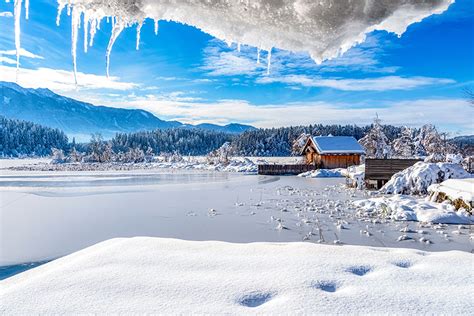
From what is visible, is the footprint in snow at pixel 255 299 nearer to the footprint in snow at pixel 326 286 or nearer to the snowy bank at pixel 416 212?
the footprint in snow at pixel 326 286

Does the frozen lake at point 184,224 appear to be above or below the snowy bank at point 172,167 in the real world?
above

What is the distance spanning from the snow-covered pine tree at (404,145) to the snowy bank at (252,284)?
153ft

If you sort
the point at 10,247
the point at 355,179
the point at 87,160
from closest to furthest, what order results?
the point at 10,247 < the point at 355,179 < the point at 87,160

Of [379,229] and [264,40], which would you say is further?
[379,229]

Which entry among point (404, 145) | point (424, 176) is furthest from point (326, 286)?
point (404, 145)

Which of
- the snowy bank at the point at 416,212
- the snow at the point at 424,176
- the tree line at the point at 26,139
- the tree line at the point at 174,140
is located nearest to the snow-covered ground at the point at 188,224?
the snowy bank at the point at 416,212

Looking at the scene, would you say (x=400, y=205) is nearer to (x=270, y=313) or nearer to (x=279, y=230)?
(x=279, y=230)

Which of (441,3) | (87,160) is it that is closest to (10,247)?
(441,3)

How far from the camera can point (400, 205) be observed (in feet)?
40.9

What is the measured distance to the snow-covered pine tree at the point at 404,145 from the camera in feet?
153

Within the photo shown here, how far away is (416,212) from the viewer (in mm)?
11672

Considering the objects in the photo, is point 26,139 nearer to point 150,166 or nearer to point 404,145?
point 150,166

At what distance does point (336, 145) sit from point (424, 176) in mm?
22550

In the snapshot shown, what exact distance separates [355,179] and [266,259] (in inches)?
805
